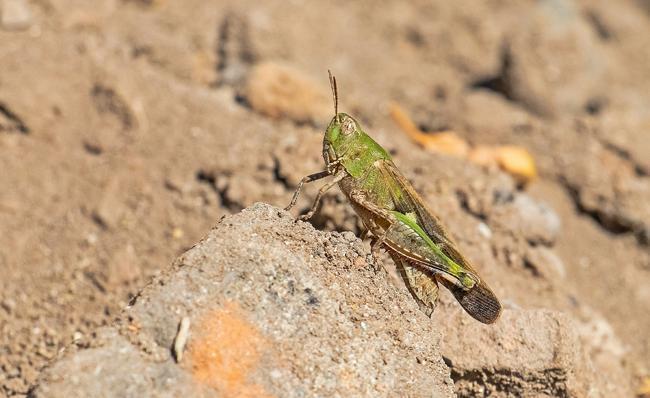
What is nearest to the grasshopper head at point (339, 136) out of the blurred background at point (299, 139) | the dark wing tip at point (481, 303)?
the blurred background at point (299, 139)

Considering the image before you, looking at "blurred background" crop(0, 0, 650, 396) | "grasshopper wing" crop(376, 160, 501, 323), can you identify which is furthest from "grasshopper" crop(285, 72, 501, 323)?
"blurred background" crop(0, 0, 650, 396)

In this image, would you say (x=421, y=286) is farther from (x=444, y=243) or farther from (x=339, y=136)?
(x=339, y=136)

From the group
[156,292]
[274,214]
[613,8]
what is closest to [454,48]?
[613,8]

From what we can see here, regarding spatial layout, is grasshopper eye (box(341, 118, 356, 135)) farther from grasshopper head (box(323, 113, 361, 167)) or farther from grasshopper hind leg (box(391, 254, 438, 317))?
grasshopper hind leg (box(391, 254, 438, 317))

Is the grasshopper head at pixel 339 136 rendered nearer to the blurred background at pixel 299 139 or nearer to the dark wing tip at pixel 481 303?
the blurred background at pixel 299 139

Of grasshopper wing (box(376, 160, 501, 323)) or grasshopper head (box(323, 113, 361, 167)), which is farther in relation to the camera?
grasshopper head (box(323, 113, 361, 167))

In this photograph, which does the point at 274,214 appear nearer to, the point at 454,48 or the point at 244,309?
the point at 244,309

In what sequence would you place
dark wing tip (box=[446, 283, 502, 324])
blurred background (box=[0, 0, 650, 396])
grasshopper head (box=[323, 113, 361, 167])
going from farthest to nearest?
blurred background (box=[0, 0, 650, 396]) < grasshopper head (box=[323, 113, 361, 167]) < dark wing tip (box=[446, 283, 502, 324])

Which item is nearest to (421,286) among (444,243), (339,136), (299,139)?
(444,243)
